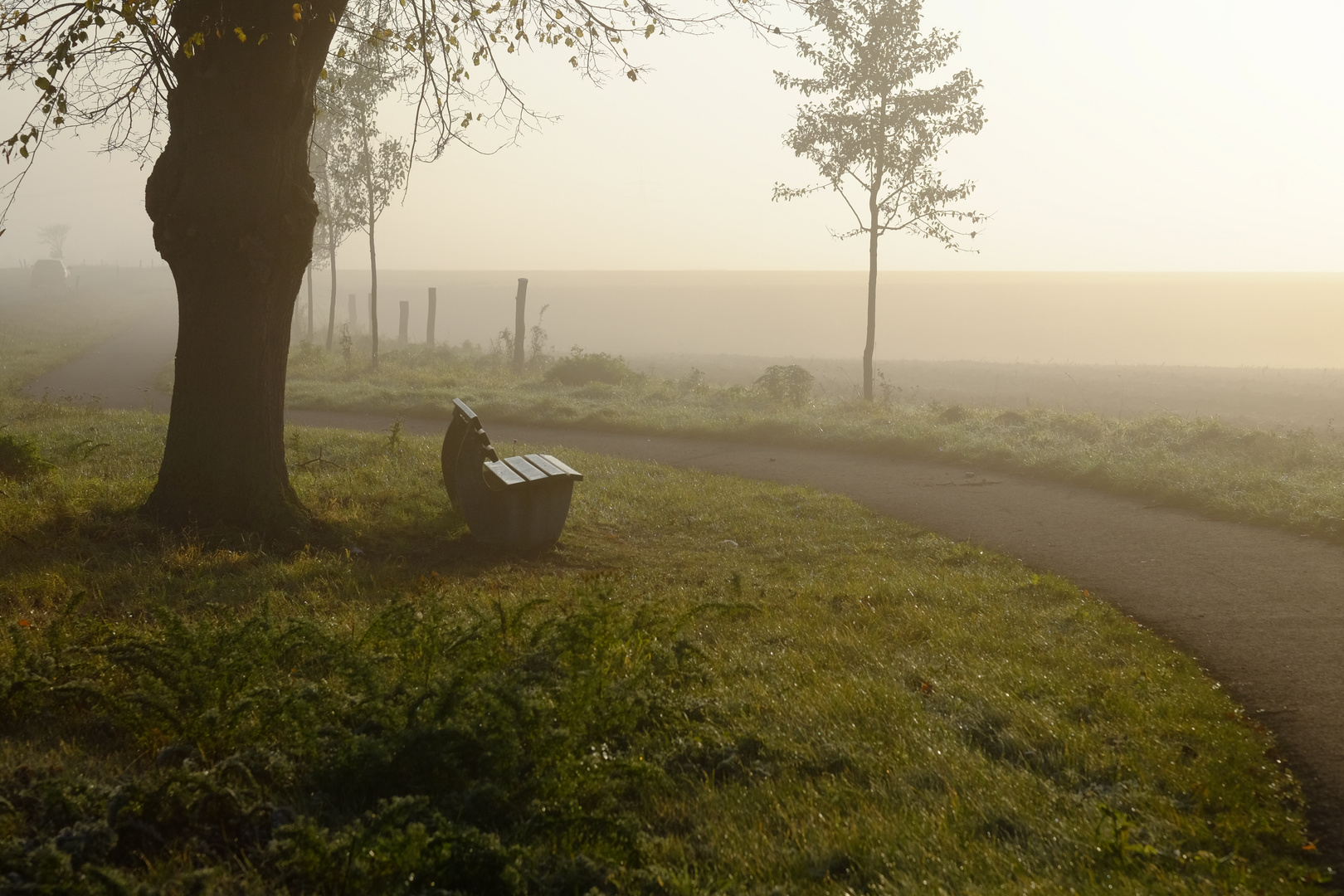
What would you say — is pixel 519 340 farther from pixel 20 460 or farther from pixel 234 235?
pixel 234 235

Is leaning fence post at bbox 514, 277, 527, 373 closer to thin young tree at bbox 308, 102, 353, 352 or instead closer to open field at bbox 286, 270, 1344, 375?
thin young tree at bbox 308, 102, 353, 352

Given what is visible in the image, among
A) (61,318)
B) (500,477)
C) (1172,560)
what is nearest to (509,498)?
(500,477)

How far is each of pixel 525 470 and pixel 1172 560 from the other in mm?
5390

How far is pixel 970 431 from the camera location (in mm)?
15945

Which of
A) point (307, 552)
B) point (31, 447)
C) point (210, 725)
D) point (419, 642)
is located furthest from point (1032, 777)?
point (31, 447)

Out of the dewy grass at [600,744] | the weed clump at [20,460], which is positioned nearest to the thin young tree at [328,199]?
the weed clump at [20,460]

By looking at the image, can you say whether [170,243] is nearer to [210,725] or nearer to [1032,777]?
[210,725]

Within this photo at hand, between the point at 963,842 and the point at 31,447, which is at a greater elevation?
the point at 31,447

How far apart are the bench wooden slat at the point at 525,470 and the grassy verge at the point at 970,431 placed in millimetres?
6875

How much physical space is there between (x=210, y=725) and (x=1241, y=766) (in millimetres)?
4115

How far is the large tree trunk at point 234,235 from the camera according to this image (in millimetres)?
7145

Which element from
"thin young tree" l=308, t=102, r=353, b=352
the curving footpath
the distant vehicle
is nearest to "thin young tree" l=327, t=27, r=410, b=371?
"thin young tree" l=308, t=102, r=353, b=352

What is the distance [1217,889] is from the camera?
10.0 ft

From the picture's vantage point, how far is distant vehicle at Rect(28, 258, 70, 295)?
82.2 m
